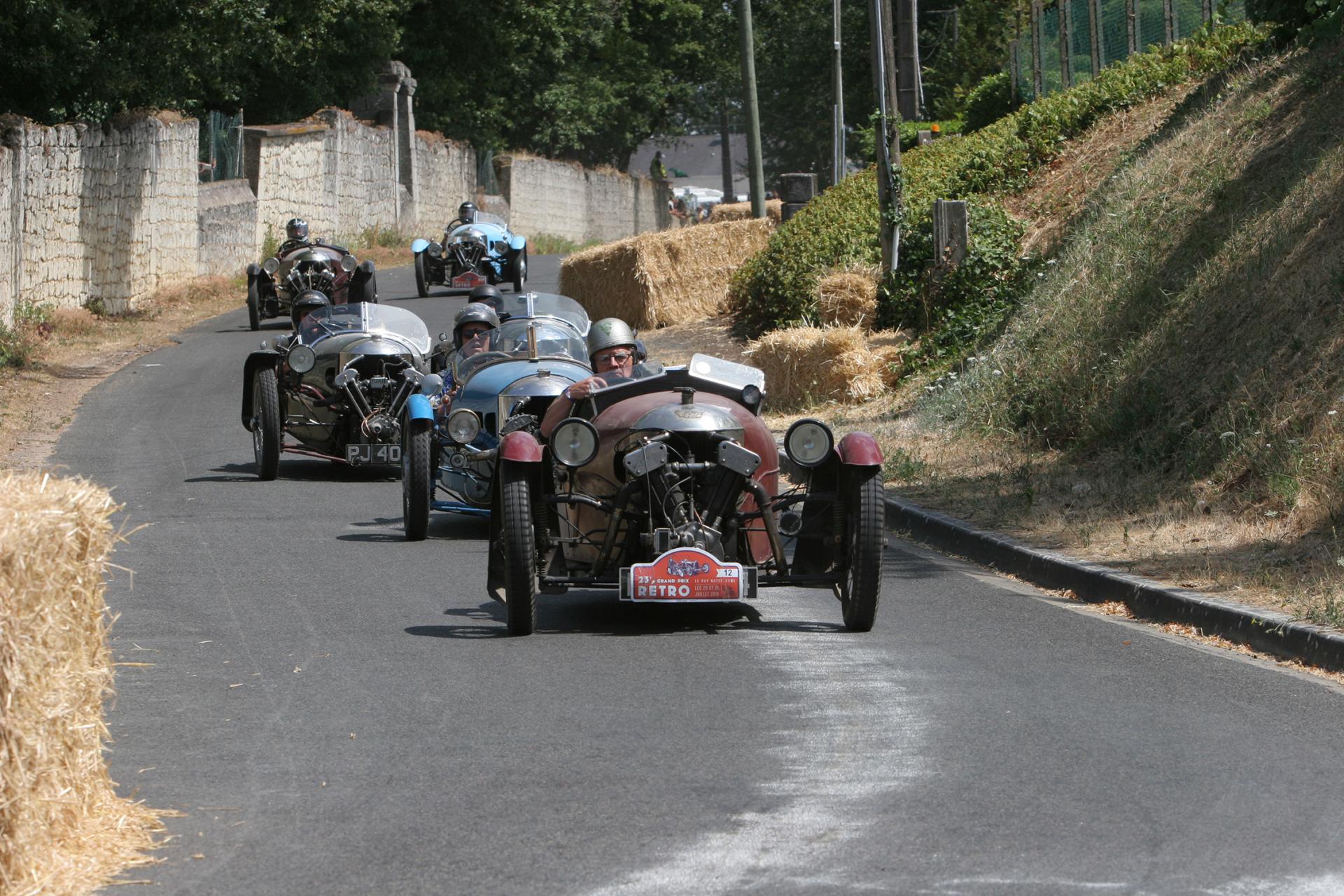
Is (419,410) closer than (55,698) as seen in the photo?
No

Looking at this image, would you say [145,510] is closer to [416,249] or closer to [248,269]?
[248,269]

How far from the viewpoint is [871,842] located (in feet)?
18.0

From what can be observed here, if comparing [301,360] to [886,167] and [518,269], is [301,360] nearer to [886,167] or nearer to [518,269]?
[886,167]

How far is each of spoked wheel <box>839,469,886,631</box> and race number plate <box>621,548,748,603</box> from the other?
585 mm

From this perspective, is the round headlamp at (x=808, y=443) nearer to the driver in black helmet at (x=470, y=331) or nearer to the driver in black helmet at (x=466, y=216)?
the driver in black helmet at (x=470, y=331)

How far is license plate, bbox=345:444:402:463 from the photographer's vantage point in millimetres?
14906

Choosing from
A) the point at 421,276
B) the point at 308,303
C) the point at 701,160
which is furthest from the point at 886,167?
the point at 701,160

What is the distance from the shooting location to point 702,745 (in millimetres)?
6648

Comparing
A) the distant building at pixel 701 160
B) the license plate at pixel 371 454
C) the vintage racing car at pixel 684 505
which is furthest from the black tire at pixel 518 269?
the distant building at pixel 701 160

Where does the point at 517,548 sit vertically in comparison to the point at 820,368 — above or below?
below

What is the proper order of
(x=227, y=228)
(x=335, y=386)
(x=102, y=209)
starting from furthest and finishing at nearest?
(x=227, y=228) → (x=102, y=209) → (x=335, y=386)

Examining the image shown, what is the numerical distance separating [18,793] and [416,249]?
88.3ft

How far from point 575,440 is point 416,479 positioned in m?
3.46

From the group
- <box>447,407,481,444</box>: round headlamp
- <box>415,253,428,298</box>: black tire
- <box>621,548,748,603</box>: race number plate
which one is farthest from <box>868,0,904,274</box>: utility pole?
<box>621,548,748,603</box>: race number plate
